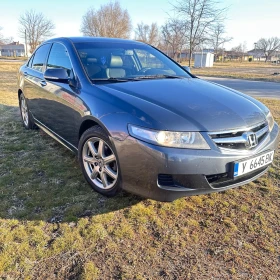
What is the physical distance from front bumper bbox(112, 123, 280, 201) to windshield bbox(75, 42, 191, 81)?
1.07 meters

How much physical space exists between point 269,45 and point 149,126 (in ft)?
317

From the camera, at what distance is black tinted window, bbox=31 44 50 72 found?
13.1 ft

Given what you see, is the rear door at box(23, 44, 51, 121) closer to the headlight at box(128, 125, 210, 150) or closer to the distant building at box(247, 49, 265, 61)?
the headlight at box(128, 125, 210, 150)

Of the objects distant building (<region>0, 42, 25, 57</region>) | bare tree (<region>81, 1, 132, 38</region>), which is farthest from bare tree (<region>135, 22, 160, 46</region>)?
distant building (<region>0, 42, 25, 57</region>)

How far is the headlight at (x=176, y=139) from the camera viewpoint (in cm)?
205

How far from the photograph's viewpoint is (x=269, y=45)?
84.8 metres

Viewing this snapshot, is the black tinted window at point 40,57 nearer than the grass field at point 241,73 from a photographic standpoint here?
Yes

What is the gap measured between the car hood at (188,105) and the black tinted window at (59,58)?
0.79 meters

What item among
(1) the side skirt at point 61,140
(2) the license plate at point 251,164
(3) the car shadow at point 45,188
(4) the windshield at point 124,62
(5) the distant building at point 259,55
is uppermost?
(5) the distant building at point 259,55

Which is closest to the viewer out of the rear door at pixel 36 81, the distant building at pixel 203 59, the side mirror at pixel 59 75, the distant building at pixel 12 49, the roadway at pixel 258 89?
the side mirror at pixel 59 75

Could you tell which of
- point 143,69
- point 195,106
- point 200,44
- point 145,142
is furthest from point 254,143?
point 200,44

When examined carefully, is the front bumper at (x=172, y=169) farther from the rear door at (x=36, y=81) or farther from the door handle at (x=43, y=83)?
the rear door at (x=36, y=81)

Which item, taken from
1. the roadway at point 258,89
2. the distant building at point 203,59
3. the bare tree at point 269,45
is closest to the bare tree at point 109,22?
the distant building at point 203,59

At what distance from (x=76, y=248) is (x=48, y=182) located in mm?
1177
